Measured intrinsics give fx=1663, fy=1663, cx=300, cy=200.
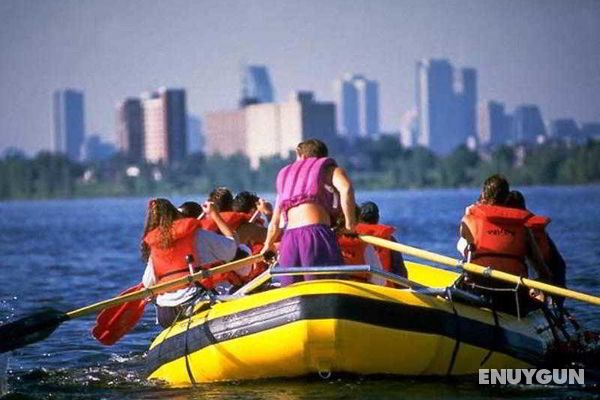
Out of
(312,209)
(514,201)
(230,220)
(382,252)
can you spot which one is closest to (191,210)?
(230,220)

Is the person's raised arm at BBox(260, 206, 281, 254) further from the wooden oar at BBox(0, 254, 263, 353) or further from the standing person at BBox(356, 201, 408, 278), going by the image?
the standing person at BBox(356, 201, 408, 278)

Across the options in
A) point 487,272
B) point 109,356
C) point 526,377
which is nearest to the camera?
point 487,272

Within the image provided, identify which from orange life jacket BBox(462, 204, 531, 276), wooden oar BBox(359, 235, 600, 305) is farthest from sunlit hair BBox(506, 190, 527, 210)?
wooden oar BBox(359, 235, 600, 305)

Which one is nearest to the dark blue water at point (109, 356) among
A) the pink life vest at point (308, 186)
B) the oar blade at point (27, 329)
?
the oar blade at point (27, 329)

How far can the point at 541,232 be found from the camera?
1499 cm

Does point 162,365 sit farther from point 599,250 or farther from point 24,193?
point 24,193

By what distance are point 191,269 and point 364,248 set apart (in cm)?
149

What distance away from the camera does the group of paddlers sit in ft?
43.7

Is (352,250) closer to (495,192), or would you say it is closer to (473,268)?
(473,268)

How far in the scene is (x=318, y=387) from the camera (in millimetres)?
13336

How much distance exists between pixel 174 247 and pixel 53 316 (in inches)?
47.5

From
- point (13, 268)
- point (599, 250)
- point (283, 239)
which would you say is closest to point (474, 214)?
point (283, 239)

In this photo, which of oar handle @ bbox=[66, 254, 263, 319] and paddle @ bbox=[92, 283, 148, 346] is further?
paddle @ bbox=[92, 283, 148, 346]

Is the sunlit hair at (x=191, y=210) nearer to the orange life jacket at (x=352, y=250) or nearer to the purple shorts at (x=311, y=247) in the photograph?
the orange life jacket at (x=352, y=250)
